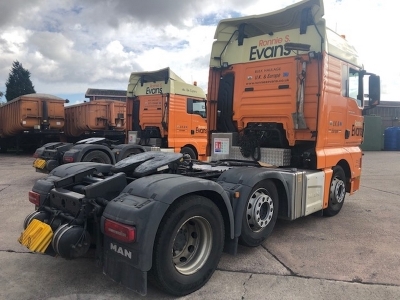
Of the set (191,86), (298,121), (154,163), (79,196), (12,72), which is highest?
(12,72)

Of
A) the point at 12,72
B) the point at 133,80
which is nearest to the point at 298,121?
the point at 133,80

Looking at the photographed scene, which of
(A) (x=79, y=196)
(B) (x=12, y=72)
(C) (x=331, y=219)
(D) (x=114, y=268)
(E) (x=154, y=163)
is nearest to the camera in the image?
(D) (x=114, y=268)

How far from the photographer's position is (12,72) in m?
36.7

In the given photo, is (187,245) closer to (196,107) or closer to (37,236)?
(37,236)

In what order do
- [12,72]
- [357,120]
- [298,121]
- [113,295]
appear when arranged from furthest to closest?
1. [12,72]
2. [357,120]
3. [298,121]
4. [113,295]

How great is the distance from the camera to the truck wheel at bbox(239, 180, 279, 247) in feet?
13.2

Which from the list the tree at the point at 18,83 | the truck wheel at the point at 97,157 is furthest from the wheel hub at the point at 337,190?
the tree at the point at 18,83

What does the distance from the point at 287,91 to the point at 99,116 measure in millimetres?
13849

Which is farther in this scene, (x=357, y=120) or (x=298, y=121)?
(x=357, y=120)

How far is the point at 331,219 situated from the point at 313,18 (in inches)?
130

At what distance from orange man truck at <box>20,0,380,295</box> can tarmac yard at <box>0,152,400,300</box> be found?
0.27 metres

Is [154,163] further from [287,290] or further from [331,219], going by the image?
[331,219]

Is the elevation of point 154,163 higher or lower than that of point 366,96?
lower

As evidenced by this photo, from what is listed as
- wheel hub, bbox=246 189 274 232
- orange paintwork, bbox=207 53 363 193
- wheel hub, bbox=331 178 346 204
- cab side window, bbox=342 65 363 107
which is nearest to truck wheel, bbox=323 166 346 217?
wheel hub, bbox=331 178 346 204
